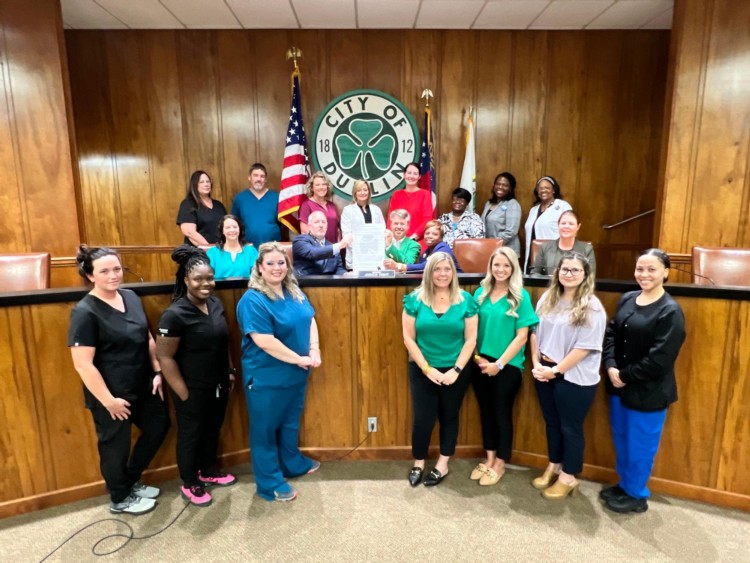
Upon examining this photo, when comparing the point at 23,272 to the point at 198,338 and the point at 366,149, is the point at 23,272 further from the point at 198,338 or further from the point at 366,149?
the point at 366,149

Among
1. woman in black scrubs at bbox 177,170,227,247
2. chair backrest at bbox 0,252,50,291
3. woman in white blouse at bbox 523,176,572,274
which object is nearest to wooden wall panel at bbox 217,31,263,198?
woman in black scrubs at bbox 177,170,227,247

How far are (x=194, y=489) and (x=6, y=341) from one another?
1.14m

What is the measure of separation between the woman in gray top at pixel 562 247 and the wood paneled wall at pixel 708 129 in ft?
4.87

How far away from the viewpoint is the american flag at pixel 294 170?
168 inches

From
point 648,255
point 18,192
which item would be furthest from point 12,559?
point 648,255

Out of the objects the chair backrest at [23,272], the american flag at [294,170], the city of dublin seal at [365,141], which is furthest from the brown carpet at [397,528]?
the city of dublin seal at [365,141]

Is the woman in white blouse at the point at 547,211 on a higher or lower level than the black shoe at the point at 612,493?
higher

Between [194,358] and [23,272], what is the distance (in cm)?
152

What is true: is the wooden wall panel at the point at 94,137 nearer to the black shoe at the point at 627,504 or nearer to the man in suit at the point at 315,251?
the man in suit at the point at 315,251

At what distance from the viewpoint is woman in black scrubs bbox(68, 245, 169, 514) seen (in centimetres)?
186

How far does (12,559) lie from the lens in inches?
74.7

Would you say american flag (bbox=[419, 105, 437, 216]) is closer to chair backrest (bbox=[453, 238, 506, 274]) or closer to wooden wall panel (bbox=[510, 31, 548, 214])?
wooden wall panel (bbox=[510, 31, 548, 214])

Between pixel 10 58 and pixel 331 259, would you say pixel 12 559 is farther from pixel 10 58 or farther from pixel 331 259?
pixel 10 58

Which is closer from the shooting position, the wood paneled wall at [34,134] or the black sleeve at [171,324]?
the black sleeve at [171,324]
